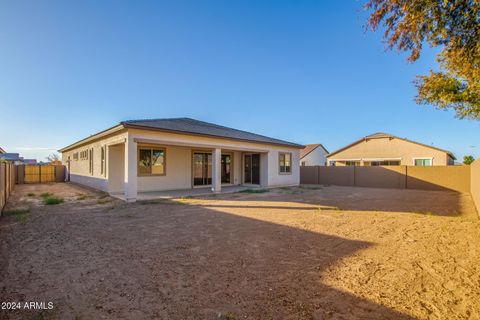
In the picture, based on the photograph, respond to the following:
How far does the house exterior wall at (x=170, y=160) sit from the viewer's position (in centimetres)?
1104

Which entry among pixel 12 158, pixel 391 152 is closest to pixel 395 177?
pixel 391 152

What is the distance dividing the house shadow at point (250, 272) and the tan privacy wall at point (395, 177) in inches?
620

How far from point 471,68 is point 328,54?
1053 centimetres

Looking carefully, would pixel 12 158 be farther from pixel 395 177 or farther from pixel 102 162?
pixel 395 177

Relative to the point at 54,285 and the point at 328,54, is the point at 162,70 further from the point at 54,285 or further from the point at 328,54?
the point at 54,285

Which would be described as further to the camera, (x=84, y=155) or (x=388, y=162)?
(x=388, y=162)

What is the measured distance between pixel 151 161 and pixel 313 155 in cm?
3043

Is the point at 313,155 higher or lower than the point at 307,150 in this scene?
lower

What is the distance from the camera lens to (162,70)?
14.5 meters

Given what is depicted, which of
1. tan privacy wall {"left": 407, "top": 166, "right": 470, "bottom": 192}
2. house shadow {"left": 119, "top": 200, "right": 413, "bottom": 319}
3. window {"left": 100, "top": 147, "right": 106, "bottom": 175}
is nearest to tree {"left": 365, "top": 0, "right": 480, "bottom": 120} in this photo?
house shadow {"left": 119, "top": 200, "right": 413, "bottom": 319}

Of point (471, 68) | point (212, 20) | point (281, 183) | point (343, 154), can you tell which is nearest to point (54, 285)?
point (471, 68)

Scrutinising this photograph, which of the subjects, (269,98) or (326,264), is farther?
(269,98)

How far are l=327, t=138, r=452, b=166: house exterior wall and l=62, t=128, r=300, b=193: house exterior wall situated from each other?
13.1m

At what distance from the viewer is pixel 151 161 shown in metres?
12.7
